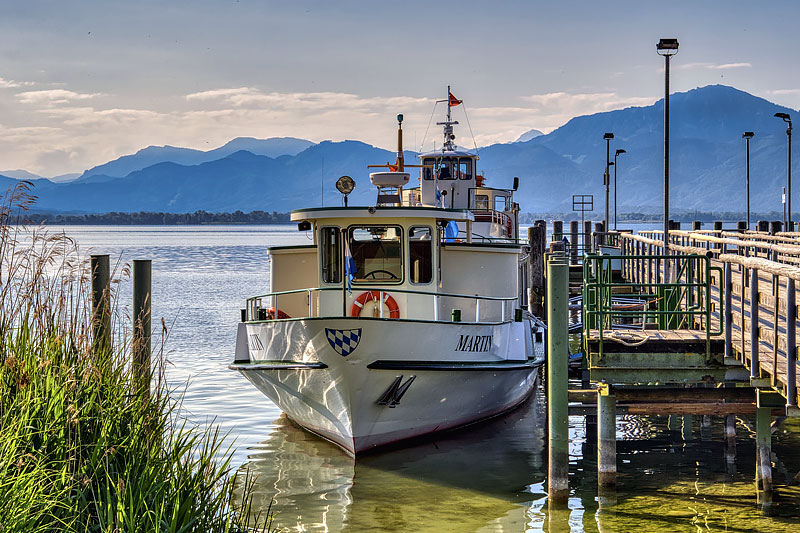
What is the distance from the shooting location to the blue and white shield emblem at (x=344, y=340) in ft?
42.3

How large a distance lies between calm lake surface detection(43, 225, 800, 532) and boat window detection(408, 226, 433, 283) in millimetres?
2661

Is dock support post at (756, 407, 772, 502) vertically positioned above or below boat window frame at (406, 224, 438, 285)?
below

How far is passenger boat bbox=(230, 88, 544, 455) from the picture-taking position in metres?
13.1

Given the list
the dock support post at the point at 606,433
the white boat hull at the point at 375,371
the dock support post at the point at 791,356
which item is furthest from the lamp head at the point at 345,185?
the dock support post at the point at 791,356

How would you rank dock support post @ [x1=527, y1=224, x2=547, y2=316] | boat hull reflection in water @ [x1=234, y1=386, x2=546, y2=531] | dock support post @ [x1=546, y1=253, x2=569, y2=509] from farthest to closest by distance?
dock support post @ [x1=527, y1=224, x2=547, y2=316] < boat hull reflection in water @ [x1=234, y1=386, x2=546, y2=531] < dock support post @ [x1=546, y1=253, x2=569, y2=509]

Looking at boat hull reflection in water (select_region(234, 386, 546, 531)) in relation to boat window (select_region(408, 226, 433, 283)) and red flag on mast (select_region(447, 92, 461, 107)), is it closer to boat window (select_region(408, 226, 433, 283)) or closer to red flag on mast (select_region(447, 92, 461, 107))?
boat window (select_region(408, 226, 433, 283))

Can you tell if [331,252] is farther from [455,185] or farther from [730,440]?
[455,185]

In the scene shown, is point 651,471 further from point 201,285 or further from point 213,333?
point 201,285

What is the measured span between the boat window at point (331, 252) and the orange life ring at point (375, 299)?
70 cm

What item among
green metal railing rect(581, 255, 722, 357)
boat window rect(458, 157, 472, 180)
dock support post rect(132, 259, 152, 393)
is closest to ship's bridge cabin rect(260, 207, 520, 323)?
green metal railing rect(581, 255, 722, 357)

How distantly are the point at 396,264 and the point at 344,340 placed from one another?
2167 mm

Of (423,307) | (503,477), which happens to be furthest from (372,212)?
(503,477)

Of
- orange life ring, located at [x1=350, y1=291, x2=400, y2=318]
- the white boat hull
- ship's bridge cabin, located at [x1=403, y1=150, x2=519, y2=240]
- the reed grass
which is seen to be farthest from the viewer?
ship's bridge cabin, located at [x1=403, y1=150, x2=519, y2=240]

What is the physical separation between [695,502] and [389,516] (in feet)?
12.5
